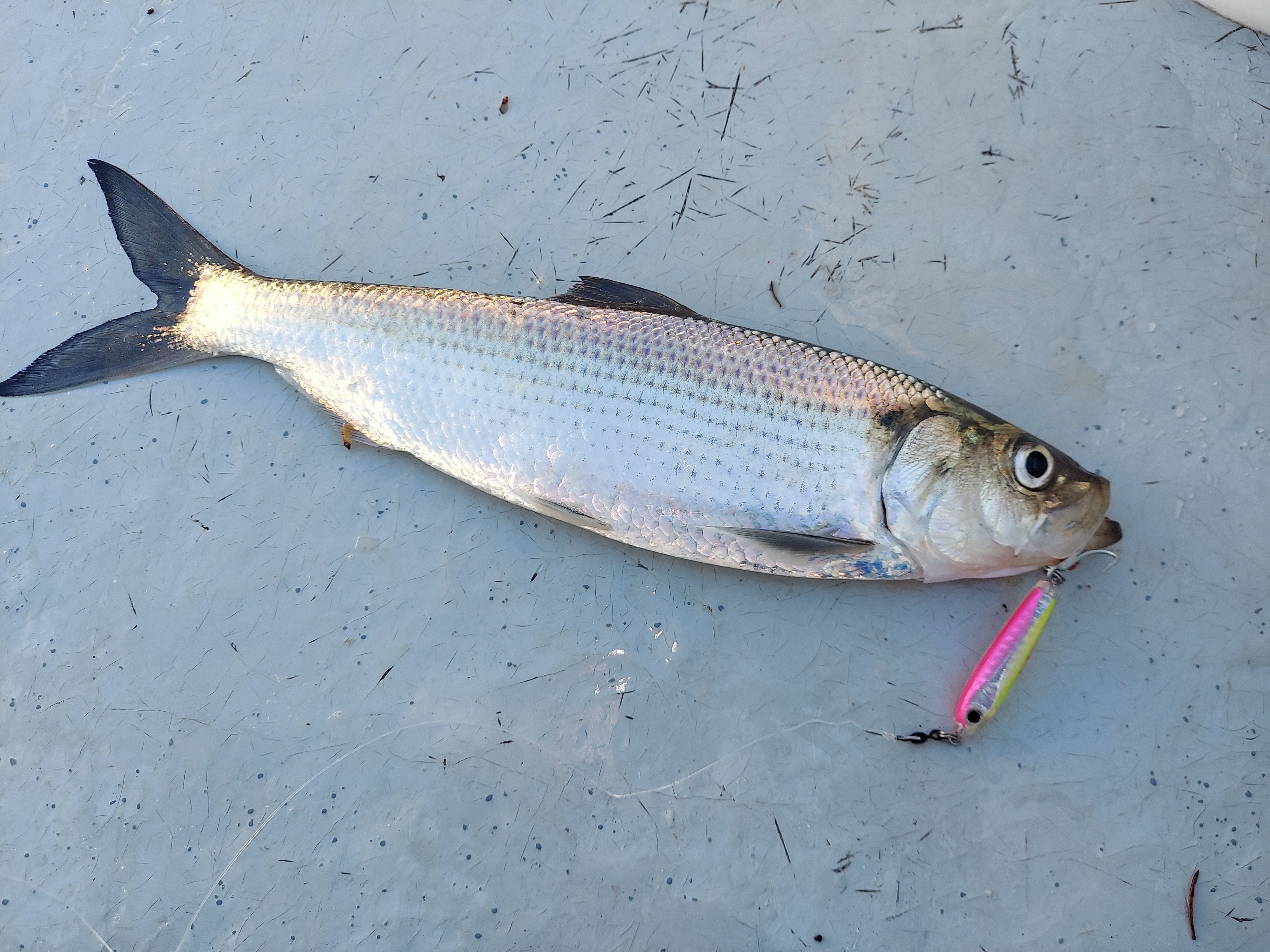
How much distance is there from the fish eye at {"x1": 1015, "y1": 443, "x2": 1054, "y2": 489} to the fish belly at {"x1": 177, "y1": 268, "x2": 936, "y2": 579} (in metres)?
0.39

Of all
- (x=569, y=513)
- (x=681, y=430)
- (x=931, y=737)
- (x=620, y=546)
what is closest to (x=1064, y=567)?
(x=931, y=737)

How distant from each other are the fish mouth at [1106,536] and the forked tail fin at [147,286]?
3.22 m

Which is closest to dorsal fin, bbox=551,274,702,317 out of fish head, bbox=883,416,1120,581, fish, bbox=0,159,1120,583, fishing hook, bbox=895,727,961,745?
fish, bbox=0,159,1120,583

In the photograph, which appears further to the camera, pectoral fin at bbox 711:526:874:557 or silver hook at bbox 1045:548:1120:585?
silver hook at bbox 1045:548:1120:585

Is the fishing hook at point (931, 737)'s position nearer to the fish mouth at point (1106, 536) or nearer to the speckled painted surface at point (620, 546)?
the speckled painted surface at point (620, 546)

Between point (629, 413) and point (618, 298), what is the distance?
49 cm

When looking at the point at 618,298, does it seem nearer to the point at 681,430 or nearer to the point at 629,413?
the point at 629,413

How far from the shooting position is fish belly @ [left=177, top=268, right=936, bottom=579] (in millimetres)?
2521

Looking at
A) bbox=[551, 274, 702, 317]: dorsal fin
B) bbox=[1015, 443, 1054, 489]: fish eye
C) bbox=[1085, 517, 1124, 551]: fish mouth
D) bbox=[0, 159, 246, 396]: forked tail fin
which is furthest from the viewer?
bbox=[0, 159, 246, 396]: forked tail fin

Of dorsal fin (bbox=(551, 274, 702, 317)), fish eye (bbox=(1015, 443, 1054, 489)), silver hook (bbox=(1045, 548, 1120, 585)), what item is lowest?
silver hook (bbox=(1045, 548, 1120, 585))

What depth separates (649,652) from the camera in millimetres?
2768

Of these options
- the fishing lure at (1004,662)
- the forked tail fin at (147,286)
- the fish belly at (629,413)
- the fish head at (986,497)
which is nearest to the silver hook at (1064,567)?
the fishing lure at (1004,662)

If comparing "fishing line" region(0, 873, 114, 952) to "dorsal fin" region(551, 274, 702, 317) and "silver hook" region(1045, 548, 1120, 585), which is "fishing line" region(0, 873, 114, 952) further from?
"silver hook" region(1045, 548, 1120, 585)

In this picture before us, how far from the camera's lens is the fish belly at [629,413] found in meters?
2.52
